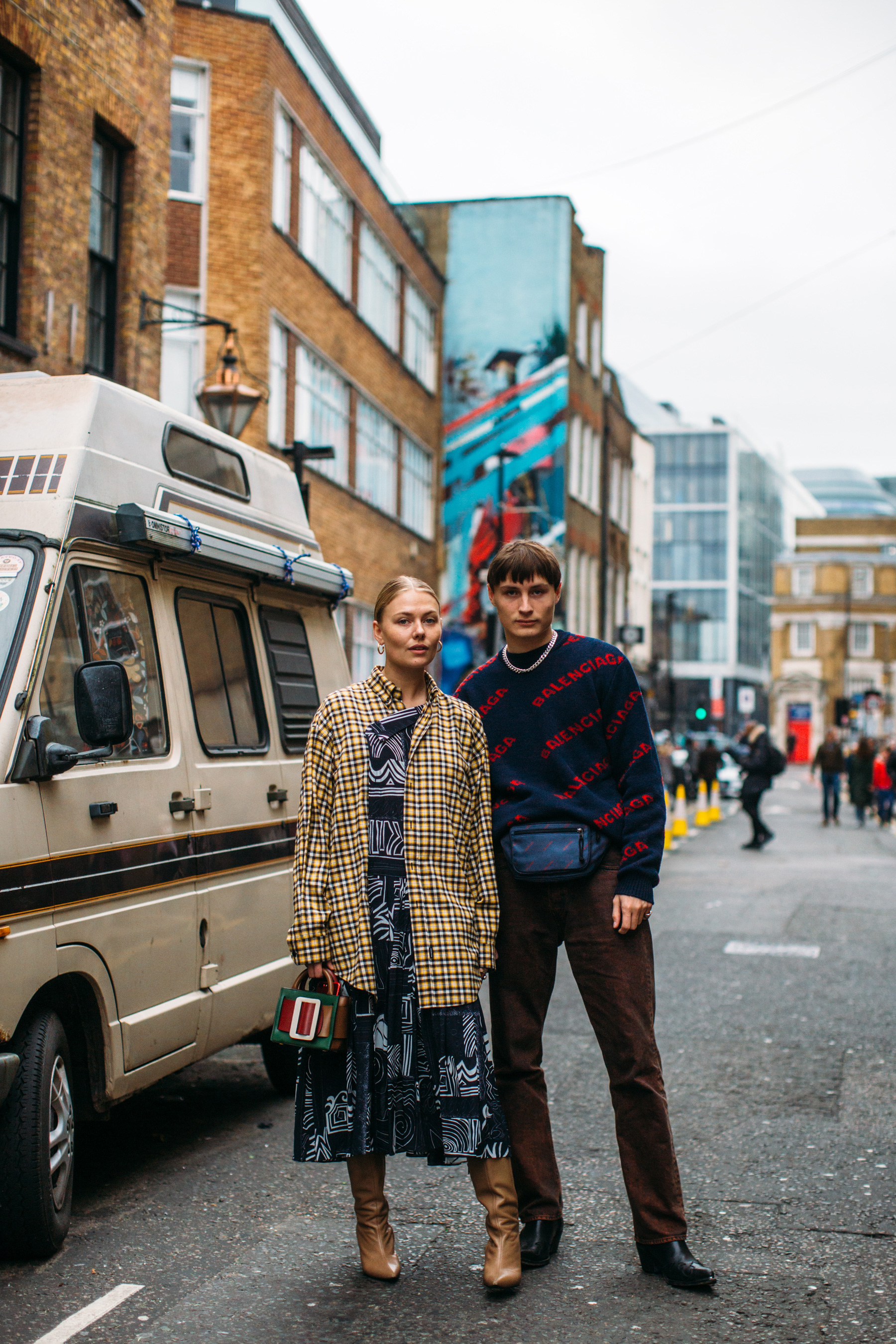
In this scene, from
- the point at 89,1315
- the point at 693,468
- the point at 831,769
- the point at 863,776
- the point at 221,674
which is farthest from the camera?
the point at 693,468

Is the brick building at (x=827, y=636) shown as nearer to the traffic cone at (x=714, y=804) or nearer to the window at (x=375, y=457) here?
the traffic cone at (x=714, y=804)

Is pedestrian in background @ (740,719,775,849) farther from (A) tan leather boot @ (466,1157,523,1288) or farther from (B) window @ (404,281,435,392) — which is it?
(A) tan leather boot @ (466,1157,523,1288)

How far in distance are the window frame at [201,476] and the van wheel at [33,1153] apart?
90.6 inches

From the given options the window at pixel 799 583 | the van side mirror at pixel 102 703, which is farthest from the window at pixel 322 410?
the window at pixel 799 583

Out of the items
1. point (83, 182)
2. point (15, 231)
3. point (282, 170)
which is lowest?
point (15, 231)

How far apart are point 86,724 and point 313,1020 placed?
117cm

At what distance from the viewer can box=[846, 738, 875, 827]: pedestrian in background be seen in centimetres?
3108

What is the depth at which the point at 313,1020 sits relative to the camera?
158 inches

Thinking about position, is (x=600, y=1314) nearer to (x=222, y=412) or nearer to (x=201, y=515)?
(x=201, y=515)

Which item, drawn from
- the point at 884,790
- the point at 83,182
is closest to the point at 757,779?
the point at 884,790

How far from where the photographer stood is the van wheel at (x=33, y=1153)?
14.2 ft

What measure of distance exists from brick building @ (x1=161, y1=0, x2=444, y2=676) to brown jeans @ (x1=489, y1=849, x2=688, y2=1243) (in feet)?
52.2

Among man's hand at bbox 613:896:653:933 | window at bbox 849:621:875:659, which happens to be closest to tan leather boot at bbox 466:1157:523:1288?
man's hand at bbox 613:896:653:933

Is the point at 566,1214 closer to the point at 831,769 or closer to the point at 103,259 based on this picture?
the point at 103,259
